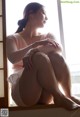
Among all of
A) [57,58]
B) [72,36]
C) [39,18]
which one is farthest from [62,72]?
[72,36]

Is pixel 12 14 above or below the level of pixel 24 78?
above

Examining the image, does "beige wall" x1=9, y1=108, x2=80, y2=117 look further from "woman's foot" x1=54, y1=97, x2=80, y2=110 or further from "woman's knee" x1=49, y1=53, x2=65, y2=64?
"woman's knee" x1=49, y1=53, x2=65, y2=64

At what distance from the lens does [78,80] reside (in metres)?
1.63

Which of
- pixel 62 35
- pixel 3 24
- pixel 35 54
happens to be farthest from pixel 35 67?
pixel 62 35

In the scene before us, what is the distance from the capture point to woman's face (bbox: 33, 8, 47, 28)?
1.41 metres

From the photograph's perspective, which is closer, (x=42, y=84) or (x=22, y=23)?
(x=42, y=84)

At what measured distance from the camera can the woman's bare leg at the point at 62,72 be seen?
1.13 metres

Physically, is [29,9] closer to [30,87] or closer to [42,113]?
[30,87]

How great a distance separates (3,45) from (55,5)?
25.8 inches

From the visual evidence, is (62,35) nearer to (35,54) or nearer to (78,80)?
(78,80)

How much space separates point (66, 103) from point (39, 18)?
0.68 meters

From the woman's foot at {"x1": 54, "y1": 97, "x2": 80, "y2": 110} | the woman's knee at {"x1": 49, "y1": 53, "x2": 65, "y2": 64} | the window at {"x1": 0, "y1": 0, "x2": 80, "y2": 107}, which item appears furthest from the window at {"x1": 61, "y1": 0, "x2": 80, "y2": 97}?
the woman's foot at {"x1": 54, "y1": 97, "x2": 80, "y2": 110}

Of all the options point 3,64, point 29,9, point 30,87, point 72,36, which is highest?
point 29,9

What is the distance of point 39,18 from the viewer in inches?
55.9
